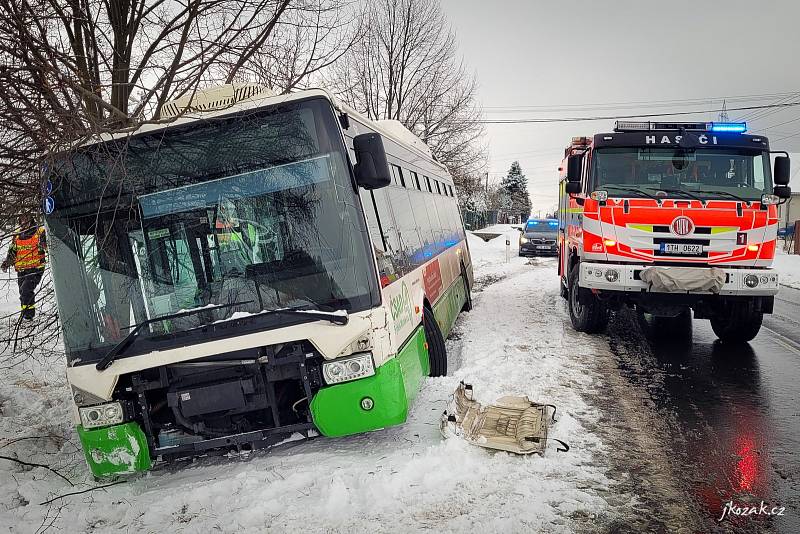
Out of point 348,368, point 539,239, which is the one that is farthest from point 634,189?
point 539,239

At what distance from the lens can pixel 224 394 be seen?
4.07m

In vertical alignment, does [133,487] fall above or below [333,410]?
below

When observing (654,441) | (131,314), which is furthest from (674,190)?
(131,314)

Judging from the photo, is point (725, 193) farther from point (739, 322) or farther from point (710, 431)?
point (710, 431)

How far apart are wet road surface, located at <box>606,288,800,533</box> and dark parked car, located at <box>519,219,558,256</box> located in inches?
723

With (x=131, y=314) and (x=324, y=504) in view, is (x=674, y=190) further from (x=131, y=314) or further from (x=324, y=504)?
(x=131, y=314)

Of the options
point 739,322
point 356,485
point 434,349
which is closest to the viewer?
point 356,485

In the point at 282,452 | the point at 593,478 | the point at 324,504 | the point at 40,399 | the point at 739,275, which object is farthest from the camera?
the point at 739,275

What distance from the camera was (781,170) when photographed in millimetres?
7680

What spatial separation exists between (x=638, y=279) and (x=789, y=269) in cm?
1721

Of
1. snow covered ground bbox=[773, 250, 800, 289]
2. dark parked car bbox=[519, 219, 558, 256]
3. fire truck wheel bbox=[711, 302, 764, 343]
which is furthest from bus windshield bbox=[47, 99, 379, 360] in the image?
dark parked car bbox=[519, 219, 558, 256]

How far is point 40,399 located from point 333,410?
4.71m

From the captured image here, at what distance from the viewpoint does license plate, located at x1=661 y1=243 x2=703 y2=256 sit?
7520 millimetres

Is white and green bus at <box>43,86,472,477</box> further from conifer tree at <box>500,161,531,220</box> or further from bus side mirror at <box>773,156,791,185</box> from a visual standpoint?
conifer tree at <box>500,161,531,220</box>
